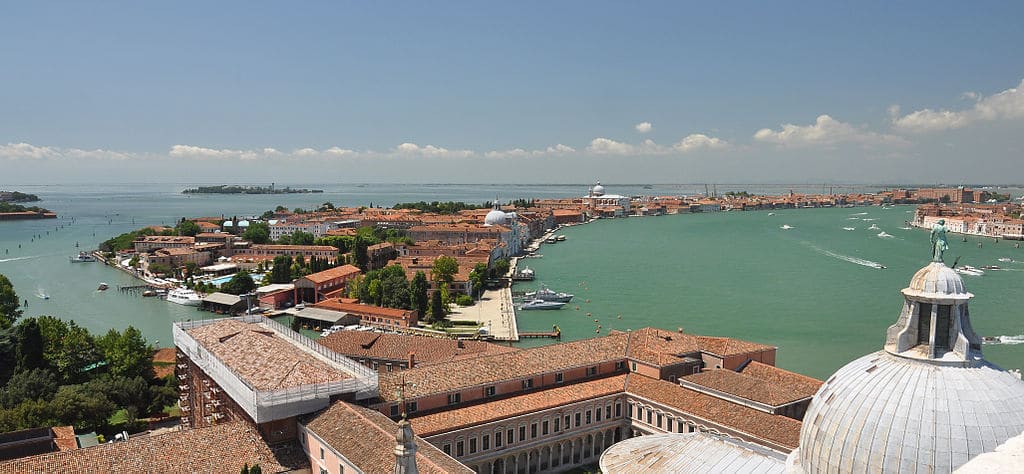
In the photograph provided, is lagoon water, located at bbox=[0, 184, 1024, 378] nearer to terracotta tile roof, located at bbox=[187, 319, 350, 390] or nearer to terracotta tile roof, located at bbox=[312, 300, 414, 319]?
terracotta tile roof, located at bbox=[312, 300, 414, 319]

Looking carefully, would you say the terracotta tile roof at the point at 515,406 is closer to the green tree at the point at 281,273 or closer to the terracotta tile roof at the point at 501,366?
the terracotta tile roof at the point at 501,366

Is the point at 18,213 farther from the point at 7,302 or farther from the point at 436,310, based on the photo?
the point at 436,310

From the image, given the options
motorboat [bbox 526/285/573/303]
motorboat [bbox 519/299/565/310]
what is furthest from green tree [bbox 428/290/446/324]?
motorboat [bbox 526/285/573/303]

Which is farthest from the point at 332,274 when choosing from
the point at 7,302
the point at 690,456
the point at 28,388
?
the point at 690,456

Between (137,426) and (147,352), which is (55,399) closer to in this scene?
(137,426)

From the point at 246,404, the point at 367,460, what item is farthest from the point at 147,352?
the point at 367,460
